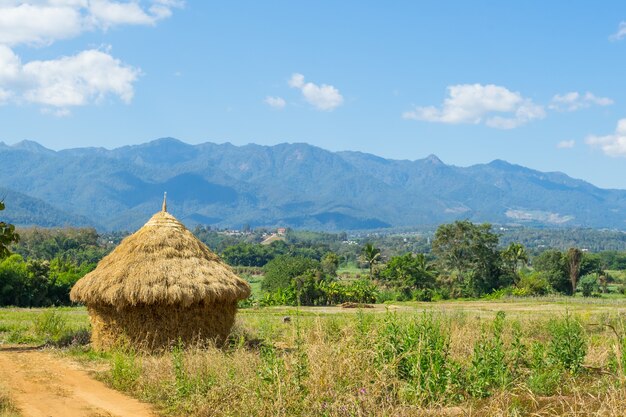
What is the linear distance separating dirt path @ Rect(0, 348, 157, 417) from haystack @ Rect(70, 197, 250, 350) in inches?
56.8

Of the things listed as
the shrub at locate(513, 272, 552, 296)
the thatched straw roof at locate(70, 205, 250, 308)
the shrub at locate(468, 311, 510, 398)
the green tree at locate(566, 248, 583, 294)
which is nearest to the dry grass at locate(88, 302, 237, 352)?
the thatched straw roof at locate(70, 205, 250, 308)

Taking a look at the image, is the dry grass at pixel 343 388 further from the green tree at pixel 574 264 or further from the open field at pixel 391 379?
the green tree at pixel 574 264

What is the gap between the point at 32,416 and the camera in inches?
394

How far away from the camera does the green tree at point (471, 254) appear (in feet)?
197

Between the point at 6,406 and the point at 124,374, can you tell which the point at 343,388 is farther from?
the point at 6,406

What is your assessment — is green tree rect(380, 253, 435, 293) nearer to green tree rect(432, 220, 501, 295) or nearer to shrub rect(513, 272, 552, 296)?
green tree rect(432, 220, 501, 295)

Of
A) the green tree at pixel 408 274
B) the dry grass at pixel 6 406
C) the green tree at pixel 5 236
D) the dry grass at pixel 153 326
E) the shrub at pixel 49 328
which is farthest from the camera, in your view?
the green tree at pixel 408 274

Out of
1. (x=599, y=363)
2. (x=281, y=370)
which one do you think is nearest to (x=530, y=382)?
(x=599, y=363)

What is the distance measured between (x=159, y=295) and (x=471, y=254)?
50.8m

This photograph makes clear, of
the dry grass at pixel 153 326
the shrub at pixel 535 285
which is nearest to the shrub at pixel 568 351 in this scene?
the dry grass at pixel 153 326

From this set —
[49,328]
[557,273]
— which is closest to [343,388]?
[49,328]

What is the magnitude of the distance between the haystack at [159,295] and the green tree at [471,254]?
1733 inches

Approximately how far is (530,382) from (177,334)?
7986 millimetres

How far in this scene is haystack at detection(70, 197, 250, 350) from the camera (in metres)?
15.0
